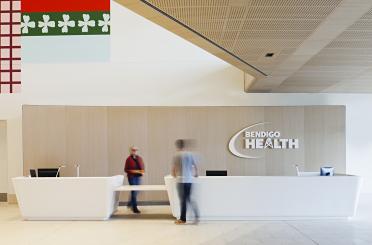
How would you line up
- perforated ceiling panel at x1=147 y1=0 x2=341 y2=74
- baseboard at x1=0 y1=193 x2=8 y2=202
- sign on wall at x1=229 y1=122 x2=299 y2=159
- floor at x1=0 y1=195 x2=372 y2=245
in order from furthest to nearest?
1. baseboard at x1=0 y1=193 x2=8 y2=202
2. sign on wall at x1=229 y1=122 x2=299 y2=159
3. floor at x1=0 y1=195 x2=372 y2=245
4. perforated ceiling panel at x1=147 y1=0 x2=341 y2=74

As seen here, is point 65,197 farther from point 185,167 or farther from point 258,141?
point 258,141

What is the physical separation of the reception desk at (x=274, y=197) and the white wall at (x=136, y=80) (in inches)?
189

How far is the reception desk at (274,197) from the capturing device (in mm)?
9656

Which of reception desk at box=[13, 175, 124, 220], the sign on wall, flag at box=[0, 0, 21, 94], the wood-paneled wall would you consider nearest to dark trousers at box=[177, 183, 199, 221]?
reception desk at box=[13, 175, 124, 220]

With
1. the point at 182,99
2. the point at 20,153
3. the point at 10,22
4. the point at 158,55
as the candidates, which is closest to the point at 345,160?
the point at 182,99

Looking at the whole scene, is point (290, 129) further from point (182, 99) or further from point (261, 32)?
point (261, 32)

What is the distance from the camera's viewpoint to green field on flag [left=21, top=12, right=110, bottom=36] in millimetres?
14391

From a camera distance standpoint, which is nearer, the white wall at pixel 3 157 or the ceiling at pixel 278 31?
the ceiling at pixel 278 31

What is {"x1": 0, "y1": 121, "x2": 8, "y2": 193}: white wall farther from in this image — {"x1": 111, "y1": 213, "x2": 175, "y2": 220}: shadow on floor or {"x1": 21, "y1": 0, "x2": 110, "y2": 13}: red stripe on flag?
{"x1": 111, "y1": 213, "x2": 175, "y2": 220}: shadow on floor

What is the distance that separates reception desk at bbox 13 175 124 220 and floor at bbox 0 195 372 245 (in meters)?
0.24

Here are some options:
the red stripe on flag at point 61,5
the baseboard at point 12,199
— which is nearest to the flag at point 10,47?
the red stripe on flag at point 61,5

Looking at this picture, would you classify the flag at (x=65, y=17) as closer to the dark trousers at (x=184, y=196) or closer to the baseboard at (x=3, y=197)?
the baseboard at (x=3, y=197)

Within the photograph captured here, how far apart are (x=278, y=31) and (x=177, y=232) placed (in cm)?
386

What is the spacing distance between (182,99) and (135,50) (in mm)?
1993
